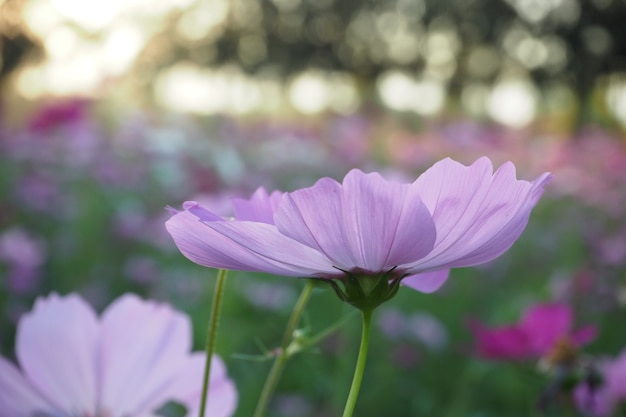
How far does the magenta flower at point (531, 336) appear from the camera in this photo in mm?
520

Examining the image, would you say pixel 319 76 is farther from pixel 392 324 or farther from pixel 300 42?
pixel 392 324

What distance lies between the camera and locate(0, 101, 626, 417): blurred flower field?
3.32ft

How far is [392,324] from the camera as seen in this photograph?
126 cm

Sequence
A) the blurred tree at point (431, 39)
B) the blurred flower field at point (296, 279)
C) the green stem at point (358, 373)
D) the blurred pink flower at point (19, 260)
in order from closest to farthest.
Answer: the green stem at point (358, 373)
the blurred flower field at point (296, 279)
the blurred pink flower at point (19, 260)
the blurred tree at point (431, 39)

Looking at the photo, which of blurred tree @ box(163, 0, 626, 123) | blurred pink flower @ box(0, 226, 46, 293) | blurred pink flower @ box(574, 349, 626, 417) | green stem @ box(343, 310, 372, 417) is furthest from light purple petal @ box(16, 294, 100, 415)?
blurred tree @ box(163, 0, 626, 123)

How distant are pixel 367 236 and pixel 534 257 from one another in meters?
2.21

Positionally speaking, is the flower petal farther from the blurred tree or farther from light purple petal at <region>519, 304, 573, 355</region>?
the blurred tree

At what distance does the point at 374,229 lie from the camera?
214mm

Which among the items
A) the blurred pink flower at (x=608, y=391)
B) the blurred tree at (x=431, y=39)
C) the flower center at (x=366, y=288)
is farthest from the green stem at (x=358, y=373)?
the blurred tree at (x=431, y=39)

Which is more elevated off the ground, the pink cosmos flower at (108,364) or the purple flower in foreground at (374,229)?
the purple flower in foreground at (374,229)

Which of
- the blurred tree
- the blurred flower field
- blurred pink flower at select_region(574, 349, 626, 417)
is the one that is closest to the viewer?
blurred pink flower at select_region(574, 349, 626, 417)

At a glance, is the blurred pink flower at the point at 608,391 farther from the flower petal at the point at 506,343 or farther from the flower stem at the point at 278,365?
the flower stem at the point at 278,365

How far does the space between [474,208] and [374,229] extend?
3cm

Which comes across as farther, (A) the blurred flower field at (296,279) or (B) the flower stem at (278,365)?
(A) the blurred flower field at (296,279)
